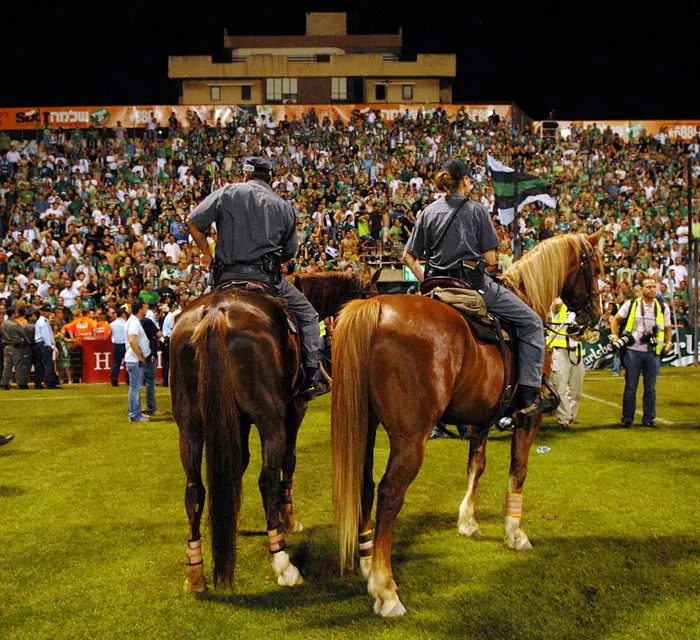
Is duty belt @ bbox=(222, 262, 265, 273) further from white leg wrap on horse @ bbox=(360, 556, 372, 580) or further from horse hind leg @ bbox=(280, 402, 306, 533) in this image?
white leg wrap on horse @ bbox=(360, 556, 372, 580)

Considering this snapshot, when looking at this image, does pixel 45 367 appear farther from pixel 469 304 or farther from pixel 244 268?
pixel 469 304

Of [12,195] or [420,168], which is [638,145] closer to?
[420,168]

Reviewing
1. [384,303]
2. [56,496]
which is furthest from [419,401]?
[56,496]

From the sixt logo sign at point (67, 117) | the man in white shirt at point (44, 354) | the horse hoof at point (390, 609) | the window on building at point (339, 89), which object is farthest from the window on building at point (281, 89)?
the horse hoof at point (390, 609)

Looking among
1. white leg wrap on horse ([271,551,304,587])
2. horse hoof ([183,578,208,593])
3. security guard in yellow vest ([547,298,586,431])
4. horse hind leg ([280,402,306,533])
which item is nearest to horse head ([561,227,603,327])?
horse hind leg ([280,402,306,533])

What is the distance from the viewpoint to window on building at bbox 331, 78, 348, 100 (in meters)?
44.2

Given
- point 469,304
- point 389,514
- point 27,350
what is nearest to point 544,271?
point 469,304

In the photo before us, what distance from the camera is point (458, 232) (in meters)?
5.27

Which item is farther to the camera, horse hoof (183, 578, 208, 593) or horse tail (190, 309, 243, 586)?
horse hoof (183, 578, 208, 593)

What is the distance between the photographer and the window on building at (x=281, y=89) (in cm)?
4406

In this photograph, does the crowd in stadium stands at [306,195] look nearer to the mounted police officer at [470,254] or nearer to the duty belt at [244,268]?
the mounted police officer at [470,254]

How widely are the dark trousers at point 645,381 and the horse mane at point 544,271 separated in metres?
5.65

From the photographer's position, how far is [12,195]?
26.5m

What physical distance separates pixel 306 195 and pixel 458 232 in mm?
21659
